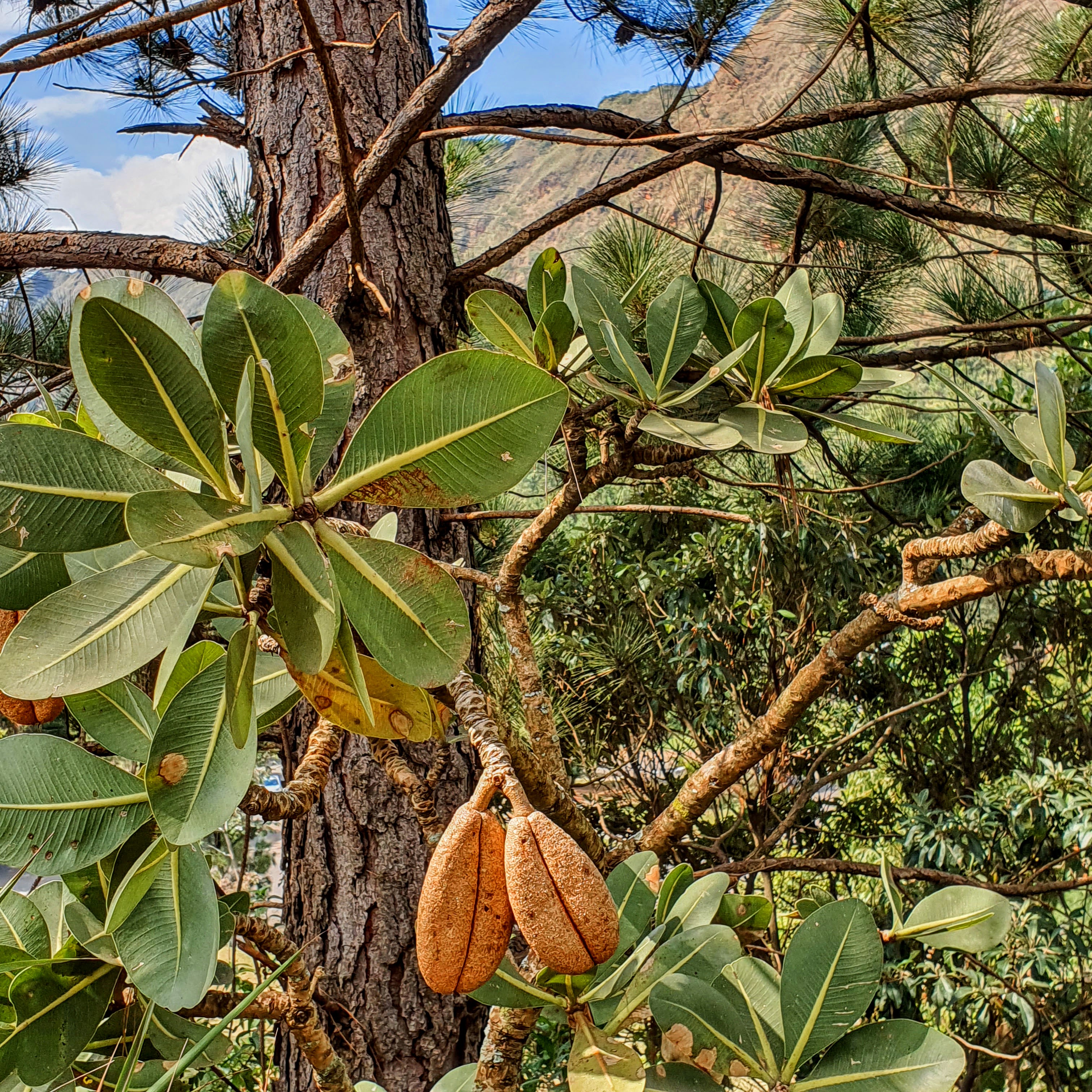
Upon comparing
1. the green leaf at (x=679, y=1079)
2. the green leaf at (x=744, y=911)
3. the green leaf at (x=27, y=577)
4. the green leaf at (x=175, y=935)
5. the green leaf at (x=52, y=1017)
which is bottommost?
the green leaf at (x=744, y=911)

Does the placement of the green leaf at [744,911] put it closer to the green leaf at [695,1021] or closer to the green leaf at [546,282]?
the green leaf at [695,1021]

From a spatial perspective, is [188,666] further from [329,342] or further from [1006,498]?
[1006,498]

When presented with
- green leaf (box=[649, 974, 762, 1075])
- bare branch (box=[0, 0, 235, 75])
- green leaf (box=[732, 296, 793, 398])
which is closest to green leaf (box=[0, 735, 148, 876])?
green leaf (box=[649, 974, 762, 1075])

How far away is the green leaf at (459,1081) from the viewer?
1.24 ft

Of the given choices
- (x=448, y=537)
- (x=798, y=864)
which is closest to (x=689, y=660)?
(x=448, y=537)

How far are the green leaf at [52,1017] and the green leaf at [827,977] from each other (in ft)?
0.97

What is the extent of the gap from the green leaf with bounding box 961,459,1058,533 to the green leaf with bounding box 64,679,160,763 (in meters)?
0.35

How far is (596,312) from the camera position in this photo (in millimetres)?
418

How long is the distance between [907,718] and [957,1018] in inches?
28.1

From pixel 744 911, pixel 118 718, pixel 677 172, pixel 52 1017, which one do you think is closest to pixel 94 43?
pixel 118 718

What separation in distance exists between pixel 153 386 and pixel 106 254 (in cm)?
73

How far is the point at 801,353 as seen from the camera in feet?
1.44

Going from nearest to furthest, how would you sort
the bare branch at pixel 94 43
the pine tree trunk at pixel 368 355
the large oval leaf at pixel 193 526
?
the large oval leaf at pixel 193 526 < the bare branch at pixel 94 43 < the pine tree trunk at pixel 368 355

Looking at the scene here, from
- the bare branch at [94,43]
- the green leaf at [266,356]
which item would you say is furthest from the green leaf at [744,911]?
the bare branch at [94,43]
